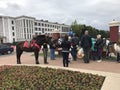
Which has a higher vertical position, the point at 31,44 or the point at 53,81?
the point at 31,44

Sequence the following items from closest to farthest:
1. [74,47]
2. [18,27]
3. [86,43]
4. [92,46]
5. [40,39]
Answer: [86,43] → [40,39] → [92,46] → [74,47] → [18,27]

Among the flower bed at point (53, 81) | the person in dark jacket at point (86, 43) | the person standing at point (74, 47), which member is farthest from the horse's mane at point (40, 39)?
the flower bed at point (53, 81)

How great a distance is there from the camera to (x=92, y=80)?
6938mm

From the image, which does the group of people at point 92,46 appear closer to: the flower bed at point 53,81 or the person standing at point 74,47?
the person standing at point 74,47

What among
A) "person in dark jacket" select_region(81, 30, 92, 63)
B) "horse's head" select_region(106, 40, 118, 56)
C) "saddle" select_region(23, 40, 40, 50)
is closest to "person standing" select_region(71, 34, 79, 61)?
"person in dark jacket" select_region(81, 30, 92, 63)

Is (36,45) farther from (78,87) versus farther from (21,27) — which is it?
(21,27)

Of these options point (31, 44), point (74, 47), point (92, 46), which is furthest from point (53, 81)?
point (74, 47)

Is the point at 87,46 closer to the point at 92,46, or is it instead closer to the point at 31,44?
the point at 92,46

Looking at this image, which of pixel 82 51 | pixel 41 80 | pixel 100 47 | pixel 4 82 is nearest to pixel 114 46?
pixel 100 47

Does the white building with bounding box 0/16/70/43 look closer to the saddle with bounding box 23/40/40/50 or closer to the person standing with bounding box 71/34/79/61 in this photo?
the saddle with bounding box 23/40/40/50

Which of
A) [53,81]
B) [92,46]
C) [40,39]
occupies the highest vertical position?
[40,39]

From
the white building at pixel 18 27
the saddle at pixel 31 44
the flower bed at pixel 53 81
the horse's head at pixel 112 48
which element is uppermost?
the white building at pixel 18 27

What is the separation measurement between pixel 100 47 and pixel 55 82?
290 inches

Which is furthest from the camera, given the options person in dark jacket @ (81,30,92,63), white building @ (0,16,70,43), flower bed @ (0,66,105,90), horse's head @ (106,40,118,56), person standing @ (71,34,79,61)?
white building @ (0,16,70,43)
